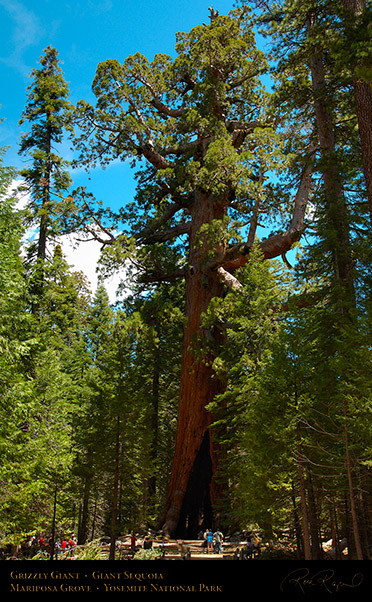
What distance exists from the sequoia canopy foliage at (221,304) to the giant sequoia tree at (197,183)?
8 cm

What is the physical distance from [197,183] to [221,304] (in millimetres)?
5002

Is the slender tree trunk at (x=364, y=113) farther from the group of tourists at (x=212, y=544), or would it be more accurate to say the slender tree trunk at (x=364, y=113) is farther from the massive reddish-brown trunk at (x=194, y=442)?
the group of tourists at (x=212, y=544)

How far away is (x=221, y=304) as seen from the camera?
17203 millimetres

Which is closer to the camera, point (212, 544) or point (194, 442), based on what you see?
point (212, 544)

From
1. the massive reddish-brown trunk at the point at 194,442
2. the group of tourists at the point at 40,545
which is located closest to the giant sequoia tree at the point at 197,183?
the massive reddish-brown trunk at the point at 194,442

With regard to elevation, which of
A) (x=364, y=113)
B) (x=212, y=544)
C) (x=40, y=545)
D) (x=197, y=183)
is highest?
(x=197, y=183)

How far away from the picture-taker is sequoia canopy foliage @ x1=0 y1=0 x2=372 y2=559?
9.33 meters

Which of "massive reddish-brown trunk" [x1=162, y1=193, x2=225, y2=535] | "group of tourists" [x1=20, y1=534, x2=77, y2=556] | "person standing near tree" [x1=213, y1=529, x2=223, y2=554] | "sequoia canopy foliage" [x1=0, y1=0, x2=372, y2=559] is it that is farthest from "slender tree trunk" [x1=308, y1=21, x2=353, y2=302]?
"group of tourists" [x1=20, y1=534, x2=77, y2=556]

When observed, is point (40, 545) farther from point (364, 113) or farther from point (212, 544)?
point (364, 113)

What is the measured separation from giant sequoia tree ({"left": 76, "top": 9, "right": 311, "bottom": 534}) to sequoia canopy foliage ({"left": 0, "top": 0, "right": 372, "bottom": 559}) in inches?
3.3

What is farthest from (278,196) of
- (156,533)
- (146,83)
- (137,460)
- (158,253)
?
(156,533)

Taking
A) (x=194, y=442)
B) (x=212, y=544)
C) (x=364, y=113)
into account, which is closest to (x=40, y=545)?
(x=194, y=442)

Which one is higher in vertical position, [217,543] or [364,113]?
[364,113]

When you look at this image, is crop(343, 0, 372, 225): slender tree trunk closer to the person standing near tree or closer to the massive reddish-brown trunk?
the massive reddish-brown trunk
